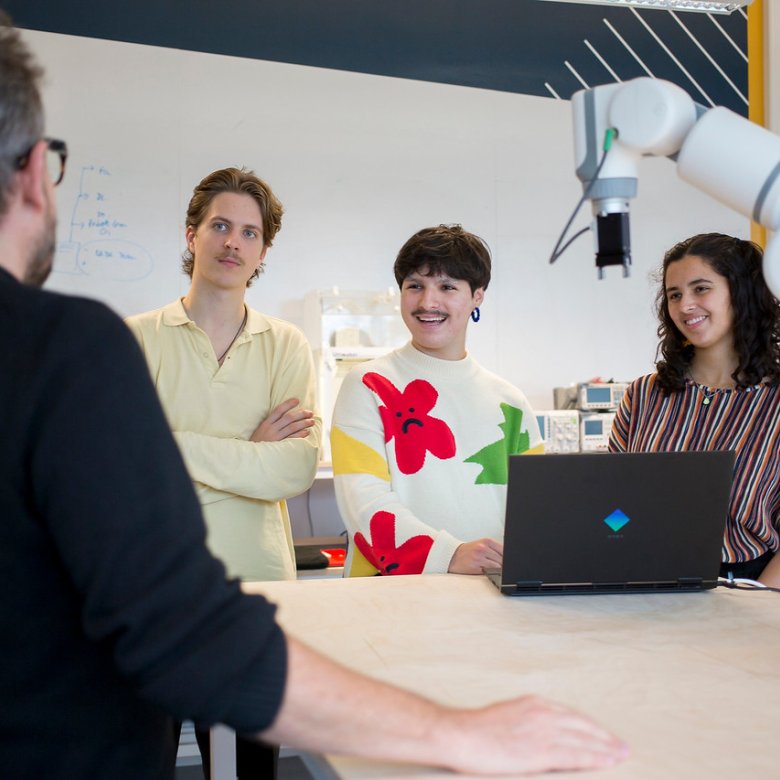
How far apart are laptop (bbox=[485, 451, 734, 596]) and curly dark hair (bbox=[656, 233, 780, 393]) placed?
541 millimetres

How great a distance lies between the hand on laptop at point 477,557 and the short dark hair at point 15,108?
1181 millimetres

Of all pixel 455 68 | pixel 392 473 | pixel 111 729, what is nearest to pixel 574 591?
pixel 392 473

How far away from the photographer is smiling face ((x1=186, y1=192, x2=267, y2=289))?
7.10 ft


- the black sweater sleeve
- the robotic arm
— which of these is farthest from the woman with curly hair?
the black sweater sleeve

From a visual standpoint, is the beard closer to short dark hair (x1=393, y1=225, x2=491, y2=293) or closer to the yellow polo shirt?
the yellow polo shirt

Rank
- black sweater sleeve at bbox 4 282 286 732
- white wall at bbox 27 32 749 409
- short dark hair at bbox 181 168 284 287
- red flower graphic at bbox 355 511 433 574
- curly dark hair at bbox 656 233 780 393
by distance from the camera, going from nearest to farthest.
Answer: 1. black sweater sleeve at bbox 4 282 286 732
2. red flower graphic at bbox 355 511 433 574
3. curly dark hair at bbox 656 233 780 393
4. short dark hair at bbox 181 168 284 287
5. white wall at bbox 27 32 749 409

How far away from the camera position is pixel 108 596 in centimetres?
66

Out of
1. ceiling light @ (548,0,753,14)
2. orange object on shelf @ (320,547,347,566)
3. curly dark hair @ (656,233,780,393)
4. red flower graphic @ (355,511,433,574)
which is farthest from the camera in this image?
orange object on shelf @ (320,547,347,566)

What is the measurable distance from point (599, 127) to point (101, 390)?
729 millimetres

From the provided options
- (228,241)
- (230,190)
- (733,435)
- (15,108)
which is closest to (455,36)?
(230,190)

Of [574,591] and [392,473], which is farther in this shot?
[392,473]

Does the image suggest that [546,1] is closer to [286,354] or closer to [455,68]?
[455,68]

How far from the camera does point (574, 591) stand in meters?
1.54

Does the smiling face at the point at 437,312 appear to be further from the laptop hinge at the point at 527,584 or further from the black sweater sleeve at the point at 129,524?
the black sweater sleeve at the point at 129,524
